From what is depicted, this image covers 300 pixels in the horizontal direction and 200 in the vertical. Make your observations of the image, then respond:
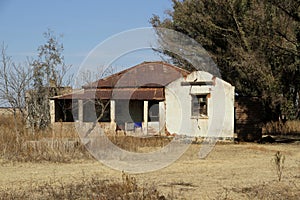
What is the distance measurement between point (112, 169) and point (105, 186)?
150 inches

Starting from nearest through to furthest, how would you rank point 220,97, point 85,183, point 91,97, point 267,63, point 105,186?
point 105,186, point 85,183, point 267,63, point 220,97, point 91,97

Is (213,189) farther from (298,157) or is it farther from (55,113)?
(55,113)

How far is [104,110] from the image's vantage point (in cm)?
2797

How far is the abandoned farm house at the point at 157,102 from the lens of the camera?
82.6 feet

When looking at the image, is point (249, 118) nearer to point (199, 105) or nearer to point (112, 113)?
point (199, 105)

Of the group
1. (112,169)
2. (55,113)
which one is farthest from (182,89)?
(112,169)

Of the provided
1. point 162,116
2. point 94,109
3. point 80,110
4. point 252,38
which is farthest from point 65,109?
point 252,38

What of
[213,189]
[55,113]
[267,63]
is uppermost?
[267,63]

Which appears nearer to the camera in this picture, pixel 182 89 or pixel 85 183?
pixel 85 183

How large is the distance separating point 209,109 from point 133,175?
13.6m

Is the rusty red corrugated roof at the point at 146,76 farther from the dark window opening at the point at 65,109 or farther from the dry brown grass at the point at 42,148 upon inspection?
the dry brown grass at the point at 42,148

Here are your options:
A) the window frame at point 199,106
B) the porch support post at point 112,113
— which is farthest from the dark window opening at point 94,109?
the window frame at point 199,106

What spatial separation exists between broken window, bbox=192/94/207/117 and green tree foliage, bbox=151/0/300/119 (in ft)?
6.74

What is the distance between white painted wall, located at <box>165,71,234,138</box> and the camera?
25.0 metres
